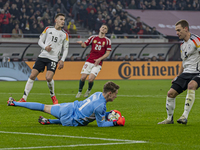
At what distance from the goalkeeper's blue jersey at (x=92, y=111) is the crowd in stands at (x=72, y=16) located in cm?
1977

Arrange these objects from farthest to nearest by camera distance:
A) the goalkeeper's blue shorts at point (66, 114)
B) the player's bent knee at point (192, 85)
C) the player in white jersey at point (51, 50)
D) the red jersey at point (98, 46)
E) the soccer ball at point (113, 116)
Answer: the red jersey at point (98, 46) < the player in white jersey at point (51, 50) < the player's bent knee at point (192, 85) < the soccer ball at point (113, 116) < the goalkeeper's blue shorts at point (66, 114)

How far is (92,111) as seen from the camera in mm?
5973

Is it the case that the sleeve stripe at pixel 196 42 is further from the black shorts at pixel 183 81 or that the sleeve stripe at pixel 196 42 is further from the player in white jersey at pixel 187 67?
the black shorts at pixel 183 81

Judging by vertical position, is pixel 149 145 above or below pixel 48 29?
below

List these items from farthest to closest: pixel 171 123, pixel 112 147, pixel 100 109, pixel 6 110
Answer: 1. pixel 6 110
2. pixel 171 123
3. pixel 100 109
4. pixel 112 147

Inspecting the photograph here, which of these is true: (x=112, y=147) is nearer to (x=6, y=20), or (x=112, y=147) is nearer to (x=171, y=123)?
(x=171, y=123)

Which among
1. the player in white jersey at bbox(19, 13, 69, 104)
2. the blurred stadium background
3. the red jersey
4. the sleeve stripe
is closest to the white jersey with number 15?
the player in white jersey at bbox(19, 13, 69, 104)

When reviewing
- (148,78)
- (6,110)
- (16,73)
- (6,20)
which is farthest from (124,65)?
(6,110)

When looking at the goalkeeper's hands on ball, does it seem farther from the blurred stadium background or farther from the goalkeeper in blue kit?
the blurred stadium background

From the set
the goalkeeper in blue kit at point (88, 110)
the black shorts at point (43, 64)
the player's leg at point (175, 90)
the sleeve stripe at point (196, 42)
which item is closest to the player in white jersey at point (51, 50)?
the black shorts at point (43, 64)

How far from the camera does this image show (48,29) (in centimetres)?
1019

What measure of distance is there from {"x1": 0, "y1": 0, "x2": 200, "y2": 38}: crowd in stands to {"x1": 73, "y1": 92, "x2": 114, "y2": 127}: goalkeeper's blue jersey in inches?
778

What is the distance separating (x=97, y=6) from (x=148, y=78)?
9129 mm

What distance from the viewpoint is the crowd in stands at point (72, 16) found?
2577 centimetres
